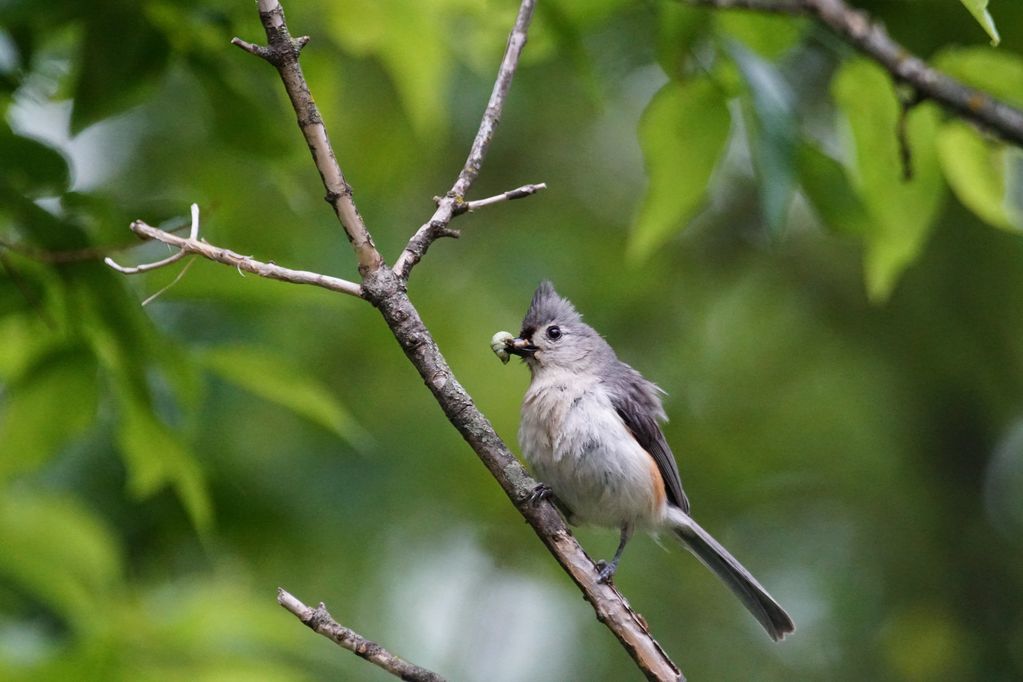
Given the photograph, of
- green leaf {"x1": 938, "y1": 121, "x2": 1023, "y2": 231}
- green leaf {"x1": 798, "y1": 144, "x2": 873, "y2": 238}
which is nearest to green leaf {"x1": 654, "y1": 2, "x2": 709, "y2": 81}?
green leaf {"x1": 798, "y1": 144, "x2": 873, "y2": 238}

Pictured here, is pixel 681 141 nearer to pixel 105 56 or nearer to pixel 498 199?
pixel 498 199

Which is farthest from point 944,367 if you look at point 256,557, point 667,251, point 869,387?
point 256,557

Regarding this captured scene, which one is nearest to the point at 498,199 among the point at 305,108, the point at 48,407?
the point at 305,108

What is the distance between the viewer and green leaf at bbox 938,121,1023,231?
3809 mm

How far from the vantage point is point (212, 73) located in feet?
11.5

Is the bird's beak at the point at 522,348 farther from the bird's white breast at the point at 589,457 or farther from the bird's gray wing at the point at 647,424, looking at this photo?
the bird's gray wing at the point at 647,424

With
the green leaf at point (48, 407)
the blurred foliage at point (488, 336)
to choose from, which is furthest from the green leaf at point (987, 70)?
the green leaf at point (48, 407)

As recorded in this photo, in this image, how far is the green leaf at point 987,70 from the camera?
3693 mm

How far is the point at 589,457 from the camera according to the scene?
164 inches

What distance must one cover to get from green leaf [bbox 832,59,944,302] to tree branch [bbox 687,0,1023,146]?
86mm

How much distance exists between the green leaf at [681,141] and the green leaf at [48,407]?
→ 5.95ft

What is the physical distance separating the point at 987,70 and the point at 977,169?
33cm

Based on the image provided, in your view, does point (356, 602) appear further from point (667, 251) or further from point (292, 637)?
point (667, 251)

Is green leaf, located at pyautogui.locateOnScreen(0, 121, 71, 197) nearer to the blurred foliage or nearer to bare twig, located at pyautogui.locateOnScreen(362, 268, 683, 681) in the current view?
the blurred foliage
